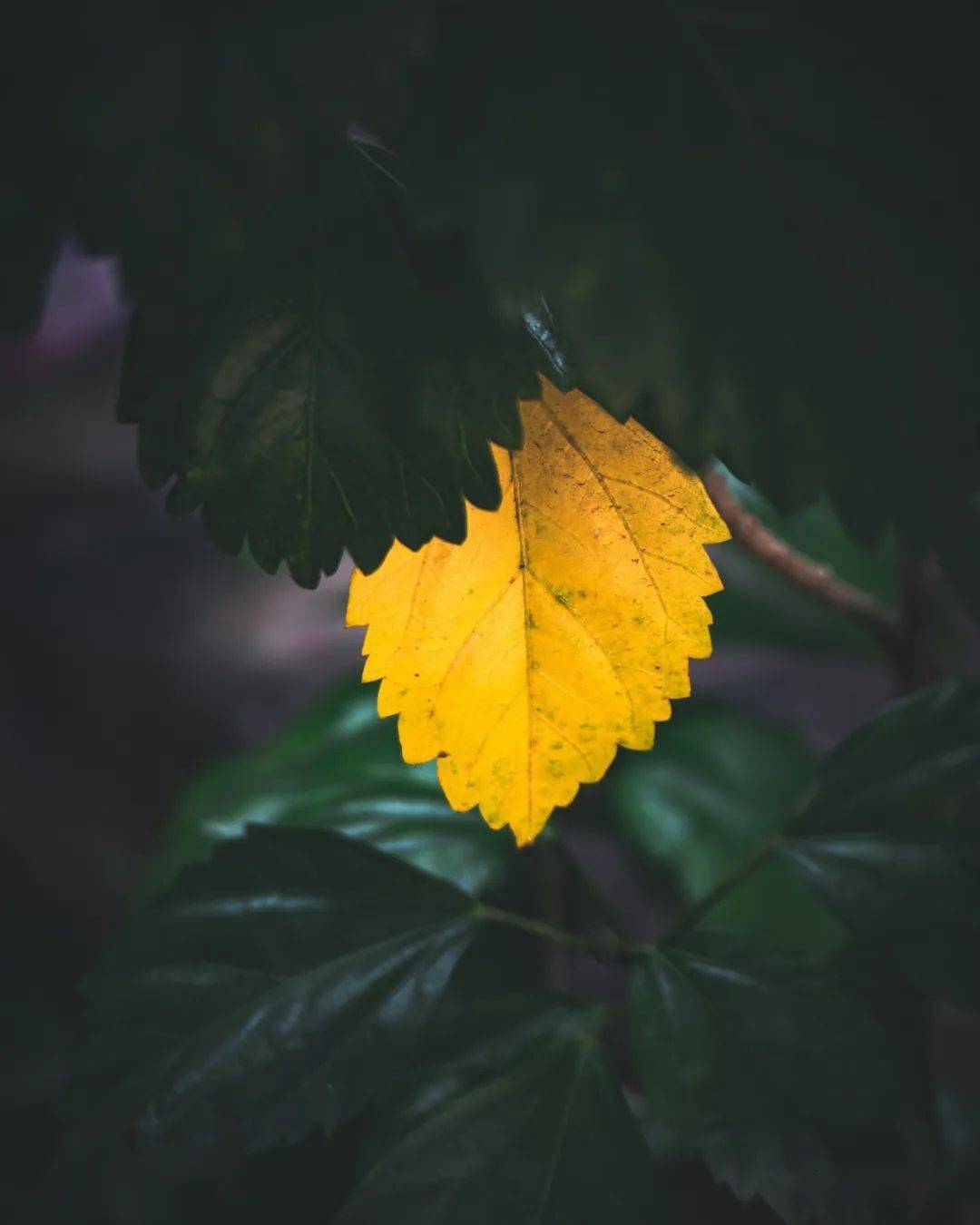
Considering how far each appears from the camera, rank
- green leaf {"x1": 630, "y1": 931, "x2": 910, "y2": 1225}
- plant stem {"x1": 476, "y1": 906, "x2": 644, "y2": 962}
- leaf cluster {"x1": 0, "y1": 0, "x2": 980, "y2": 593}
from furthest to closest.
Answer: plant stem {"x1": 476, "y1": 906, "x2": 644, "y2": 962}
green leaf {"x1": 630, "y1": 931, "x2": 910, "y2": 1225}
leaf cluster {"x1": 0, "y1": 0, "x2": 980, "y2": 593}

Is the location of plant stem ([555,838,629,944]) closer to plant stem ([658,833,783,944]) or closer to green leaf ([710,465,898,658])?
plant stem ([658,833,783,944])

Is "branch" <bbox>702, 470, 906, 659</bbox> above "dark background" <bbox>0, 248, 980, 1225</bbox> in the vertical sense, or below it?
above

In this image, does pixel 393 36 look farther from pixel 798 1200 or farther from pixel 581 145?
pixel 798 1200

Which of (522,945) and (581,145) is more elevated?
(581,145)

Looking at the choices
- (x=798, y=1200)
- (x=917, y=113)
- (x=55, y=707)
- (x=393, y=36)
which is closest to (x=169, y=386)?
(x=393, y=36)

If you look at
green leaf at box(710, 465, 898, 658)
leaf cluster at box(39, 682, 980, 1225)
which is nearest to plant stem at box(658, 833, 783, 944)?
leaf cluster at box(39, 682, 980, 1225)

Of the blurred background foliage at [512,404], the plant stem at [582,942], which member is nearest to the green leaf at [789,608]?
the blurred background foliage at [512,404]
